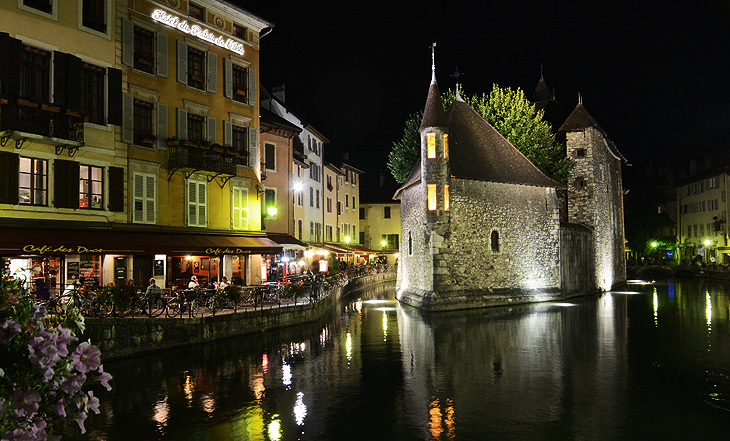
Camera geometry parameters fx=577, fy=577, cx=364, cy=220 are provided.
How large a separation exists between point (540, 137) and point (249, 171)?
21.8 metres

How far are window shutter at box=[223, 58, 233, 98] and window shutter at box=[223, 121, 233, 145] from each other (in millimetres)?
1339

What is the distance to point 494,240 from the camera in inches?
1283

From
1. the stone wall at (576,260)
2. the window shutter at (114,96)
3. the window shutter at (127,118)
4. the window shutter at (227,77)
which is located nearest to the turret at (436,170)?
the stone wall at (576,260)

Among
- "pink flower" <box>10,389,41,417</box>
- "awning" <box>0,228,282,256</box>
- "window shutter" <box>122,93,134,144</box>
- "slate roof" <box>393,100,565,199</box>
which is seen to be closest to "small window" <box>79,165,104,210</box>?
"awning" <box>0,228,282,256</box>

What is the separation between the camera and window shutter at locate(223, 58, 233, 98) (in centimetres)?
2695

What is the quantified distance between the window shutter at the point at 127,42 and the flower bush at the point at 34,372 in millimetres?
21312

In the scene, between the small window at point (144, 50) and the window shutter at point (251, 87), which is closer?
the small window at point (144, 50)

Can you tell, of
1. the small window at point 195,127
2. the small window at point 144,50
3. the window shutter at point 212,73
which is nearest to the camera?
the small window at point 144,50

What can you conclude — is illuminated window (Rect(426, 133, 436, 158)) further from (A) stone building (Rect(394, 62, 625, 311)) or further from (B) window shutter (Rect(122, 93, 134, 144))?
(B) window shutter (Rect(122, 93, 134, 144))

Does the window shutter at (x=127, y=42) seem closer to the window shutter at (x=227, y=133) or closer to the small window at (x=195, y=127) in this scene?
the small window at (x=195, y=127)

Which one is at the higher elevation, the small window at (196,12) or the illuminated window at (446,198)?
the small window at (196,12)

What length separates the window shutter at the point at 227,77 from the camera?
27.0 metres

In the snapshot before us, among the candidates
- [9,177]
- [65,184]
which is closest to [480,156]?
[65,184]

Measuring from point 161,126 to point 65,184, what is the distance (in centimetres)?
523
